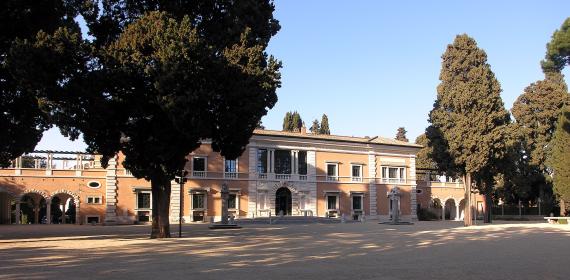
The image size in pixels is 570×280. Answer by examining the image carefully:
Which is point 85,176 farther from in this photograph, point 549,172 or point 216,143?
point 549,172

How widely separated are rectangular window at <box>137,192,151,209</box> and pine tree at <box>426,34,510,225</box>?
24.9 metres

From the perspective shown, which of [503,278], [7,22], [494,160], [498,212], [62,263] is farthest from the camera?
[498,212]

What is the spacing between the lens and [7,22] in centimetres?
2217

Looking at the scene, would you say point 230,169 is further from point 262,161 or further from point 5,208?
point 5,208

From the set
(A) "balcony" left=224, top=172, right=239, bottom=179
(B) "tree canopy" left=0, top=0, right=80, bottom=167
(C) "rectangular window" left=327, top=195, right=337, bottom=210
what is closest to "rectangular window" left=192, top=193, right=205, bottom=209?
(A) "balcony" left=224, top=172, right=239, bottom=179

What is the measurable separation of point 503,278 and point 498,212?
191 feet

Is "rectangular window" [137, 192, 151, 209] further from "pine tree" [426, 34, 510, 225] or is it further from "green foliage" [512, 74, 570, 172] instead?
"green foliage" [512, 74, 570, 172]

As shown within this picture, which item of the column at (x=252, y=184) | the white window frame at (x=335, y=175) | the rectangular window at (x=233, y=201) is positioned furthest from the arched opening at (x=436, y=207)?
the rectangular window at (x=233, y=201)

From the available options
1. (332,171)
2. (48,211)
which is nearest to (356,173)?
(332,171)

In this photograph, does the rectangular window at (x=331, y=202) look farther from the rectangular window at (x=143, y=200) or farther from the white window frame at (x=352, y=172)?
the rectangular window at (x=143, y=200)

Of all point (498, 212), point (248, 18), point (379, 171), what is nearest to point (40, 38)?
point (248, 18)

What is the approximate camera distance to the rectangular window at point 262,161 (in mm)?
50500

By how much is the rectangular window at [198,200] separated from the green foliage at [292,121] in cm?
3351

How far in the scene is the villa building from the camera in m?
43.9
